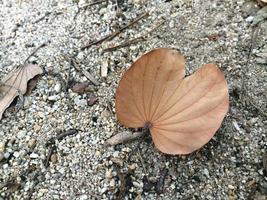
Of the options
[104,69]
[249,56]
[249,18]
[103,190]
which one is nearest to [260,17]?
[249,18]

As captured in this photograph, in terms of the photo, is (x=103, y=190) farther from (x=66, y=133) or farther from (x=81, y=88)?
(x=81, y=88)

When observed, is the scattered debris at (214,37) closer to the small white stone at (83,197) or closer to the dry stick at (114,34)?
the dry stick at (114,34)

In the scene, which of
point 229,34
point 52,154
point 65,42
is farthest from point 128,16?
point 52,154

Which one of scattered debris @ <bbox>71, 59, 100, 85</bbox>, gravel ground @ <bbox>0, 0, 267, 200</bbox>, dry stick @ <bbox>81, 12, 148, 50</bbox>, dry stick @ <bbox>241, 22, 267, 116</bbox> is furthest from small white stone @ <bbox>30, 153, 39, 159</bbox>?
dry stick @ <bbox>241, 22, 267, 116</bbox>

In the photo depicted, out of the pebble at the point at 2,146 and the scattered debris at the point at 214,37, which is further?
the scattered debris at the point at 214,37

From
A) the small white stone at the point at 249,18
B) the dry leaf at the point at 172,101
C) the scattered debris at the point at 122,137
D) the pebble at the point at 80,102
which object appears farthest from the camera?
the small white stone at the point at 249,18

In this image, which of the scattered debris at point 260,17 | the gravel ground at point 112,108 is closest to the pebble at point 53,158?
the gravel ground at point 112,108
